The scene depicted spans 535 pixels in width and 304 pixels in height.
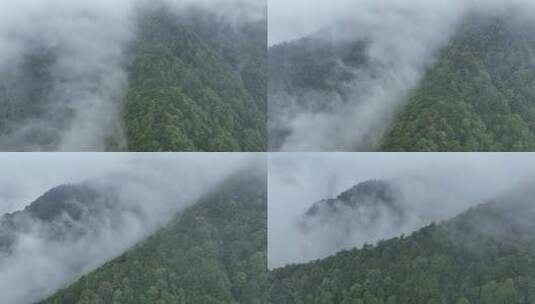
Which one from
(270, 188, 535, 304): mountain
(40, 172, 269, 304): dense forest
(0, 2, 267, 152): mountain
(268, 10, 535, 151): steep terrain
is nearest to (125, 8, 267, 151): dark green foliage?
(0, 2, 267, 152): mountain

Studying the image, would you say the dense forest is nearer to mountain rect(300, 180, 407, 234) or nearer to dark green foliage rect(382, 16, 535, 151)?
mountain rect(300, 180, 407, 234)

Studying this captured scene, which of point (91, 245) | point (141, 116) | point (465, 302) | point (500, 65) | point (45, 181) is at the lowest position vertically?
point (465, 302)

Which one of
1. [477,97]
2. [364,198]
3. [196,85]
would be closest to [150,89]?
[196,85]

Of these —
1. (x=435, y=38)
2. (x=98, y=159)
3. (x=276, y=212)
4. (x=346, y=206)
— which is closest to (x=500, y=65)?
(x=435, y=38)

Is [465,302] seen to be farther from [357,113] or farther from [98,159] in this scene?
[98,159]

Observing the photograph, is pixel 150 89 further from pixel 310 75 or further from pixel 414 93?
Answer: pixel 414 93

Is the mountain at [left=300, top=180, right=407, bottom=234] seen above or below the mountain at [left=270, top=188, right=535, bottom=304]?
above
